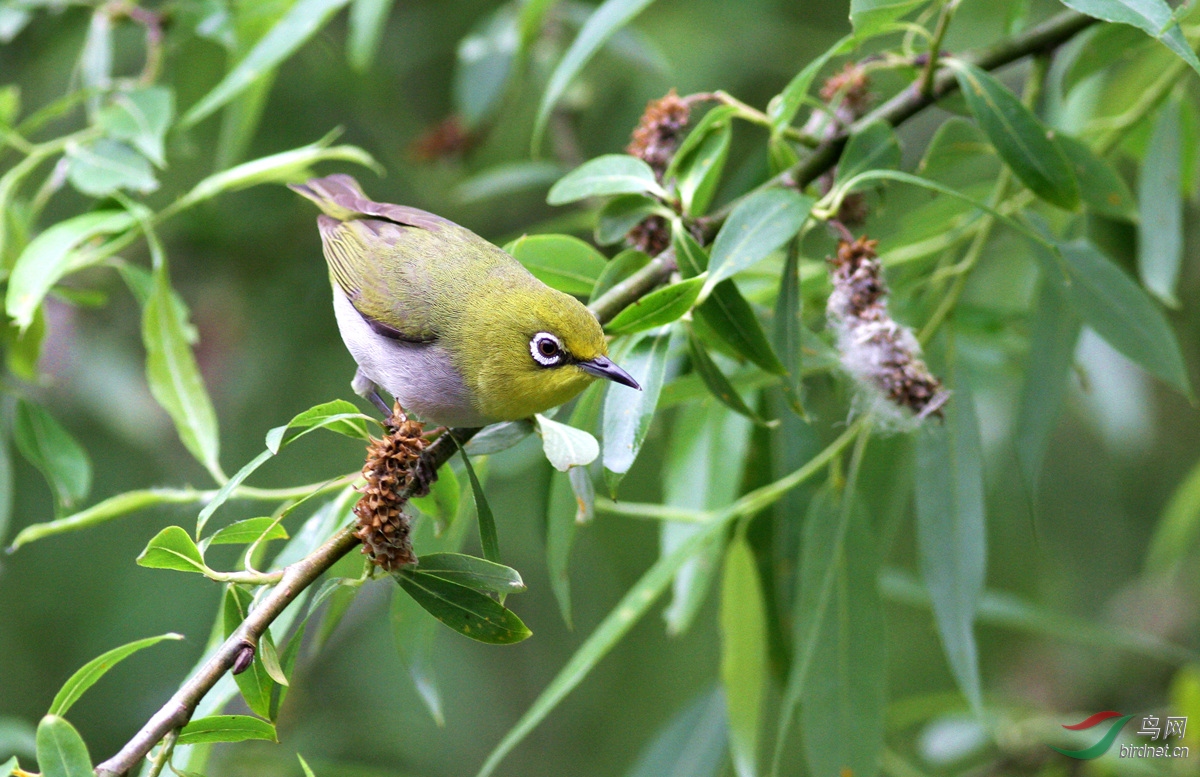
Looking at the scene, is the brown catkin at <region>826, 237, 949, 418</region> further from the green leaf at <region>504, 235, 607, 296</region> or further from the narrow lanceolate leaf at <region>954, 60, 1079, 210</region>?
the green leaf at <region>504, 235, 607, 296</region>

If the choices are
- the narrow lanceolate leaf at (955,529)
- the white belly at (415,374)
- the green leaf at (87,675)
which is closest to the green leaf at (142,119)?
the white belly at (415,374)

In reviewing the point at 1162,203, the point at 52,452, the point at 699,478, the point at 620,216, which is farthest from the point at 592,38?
the point at 52,452

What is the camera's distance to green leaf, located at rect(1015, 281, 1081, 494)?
254 centimetres

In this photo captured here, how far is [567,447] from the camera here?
5.47 ft

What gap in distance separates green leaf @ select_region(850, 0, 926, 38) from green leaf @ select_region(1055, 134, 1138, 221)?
2.09 feet

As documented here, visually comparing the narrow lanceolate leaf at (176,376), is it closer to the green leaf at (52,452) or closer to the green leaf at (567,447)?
the green leaf at (52,452)

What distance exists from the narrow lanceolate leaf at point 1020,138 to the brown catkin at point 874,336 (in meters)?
0.37

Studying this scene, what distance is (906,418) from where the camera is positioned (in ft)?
7.13

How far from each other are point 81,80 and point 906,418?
3.29 metres

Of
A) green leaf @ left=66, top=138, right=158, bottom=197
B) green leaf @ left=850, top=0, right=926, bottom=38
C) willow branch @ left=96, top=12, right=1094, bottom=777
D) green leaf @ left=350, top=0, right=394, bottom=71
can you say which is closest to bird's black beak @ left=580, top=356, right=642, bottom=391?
willow branch @ left=96, top=12, right=1094, bottom=777

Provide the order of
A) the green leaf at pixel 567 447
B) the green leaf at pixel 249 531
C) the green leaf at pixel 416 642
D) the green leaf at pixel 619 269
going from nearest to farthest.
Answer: the green leaf at pixel 567 447 < the green leaf at pixel 249 531 < the green leaf at pixel 619 269 < the green leaf at pixel 416 642

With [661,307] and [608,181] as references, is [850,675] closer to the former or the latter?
[661,307]

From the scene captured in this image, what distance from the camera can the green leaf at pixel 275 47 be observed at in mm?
2756

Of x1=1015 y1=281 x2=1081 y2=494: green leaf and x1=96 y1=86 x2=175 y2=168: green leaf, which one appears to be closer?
x1=1015 y1=281 x2=1081 y2=494: green leaf
